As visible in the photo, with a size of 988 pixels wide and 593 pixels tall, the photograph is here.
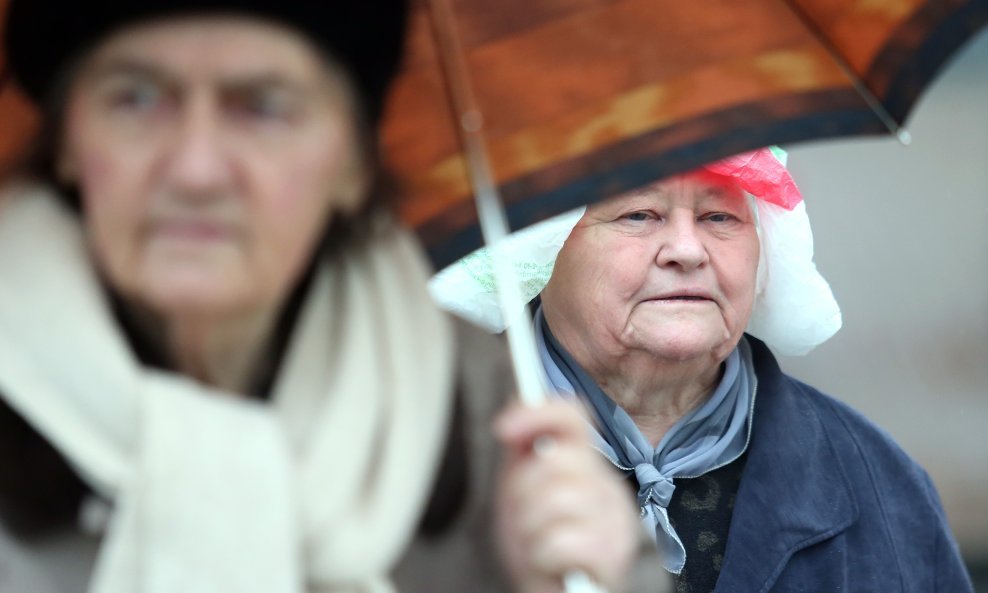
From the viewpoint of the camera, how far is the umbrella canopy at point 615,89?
206 cm

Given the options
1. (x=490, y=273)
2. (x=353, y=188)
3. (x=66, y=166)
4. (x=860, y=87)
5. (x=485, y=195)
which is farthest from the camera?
(x=490, y=273)

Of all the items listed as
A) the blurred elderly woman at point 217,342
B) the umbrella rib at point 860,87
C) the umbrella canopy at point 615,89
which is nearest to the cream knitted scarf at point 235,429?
the blurred elderly woman at point 217,342

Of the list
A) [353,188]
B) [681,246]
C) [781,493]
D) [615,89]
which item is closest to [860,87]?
[615,89]

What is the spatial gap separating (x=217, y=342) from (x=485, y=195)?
49 centimetres

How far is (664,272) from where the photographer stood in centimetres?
320

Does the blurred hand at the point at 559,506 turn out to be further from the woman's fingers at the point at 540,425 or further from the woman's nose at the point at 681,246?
the woman's nose at the point at 681,246

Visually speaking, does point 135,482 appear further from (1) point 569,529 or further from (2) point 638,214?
(2) point 638,214

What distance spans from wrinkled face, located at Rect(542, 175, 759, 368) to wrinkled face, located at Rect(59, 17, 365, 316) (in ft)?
5.10

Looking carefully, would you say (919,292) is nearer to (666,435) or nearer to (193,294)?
(666,435)

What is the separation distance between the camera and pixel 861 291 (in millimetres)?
6867

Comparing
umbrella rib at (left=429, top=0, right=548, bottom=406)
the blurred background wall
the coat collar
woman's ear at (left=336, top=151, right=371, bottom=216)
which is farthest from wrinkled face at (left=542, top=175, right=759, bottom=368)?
the blurred background wall

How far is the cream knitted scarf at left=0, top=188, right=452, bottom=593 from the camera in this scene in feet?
5.16

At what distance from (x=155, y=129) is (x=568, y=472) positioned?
58cm

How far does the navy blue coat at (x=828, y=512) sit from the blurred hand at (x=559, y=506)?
4.30 ft
